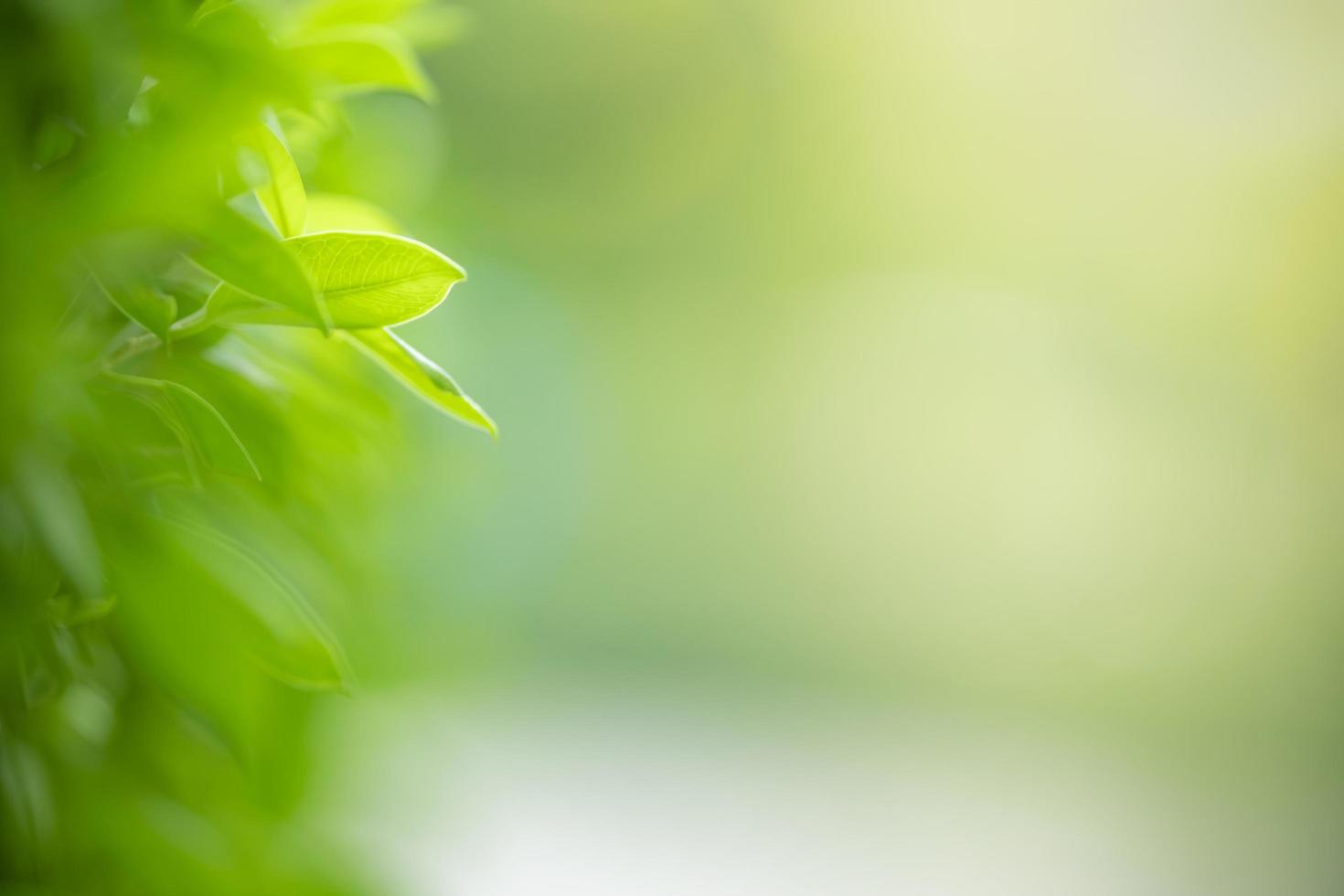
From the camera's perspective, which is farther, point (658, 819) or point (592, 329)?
point (592, 329)

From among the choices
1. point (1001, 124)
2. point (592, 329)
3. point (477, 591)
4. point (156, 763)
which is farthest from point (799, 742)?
point (156, 763)

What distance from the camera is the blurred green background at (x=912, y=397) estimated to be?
278cm

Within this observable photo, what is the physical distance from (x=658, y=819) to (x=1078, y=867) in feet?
2.99

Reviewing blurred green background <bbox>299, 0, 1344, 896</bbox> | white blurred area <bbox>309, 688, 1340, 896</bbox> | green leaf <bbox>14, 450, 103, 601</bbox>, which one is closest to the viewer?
green leaf <bbox>14, 450, 103, 601</bbox>

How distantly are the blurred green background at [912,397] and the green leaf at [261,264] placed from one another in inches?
94.6

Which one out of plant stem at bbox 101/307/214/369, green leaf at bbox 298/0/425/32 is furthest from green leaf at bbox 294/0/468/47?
plant stem at bbox 101/307/214/369

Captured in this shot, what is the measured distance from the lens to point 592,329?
3145mm

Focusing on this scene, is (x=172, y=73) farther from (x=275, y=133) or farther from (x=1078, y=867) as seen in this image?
(x=1078, y=867)

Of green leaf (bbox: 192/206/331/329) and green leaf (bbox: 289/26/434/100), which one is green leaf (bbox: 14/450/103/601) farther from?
green leaf (bbox: 289/26/434/100)

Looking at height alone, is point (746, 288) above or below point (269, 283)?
above

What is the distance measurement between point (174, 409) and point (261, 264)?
0.06m

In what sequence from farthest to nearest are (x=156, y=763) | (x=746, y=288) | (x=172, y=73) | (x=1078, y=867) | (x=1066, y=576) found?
(x=746, y=288) < (x=1066, y=576) < (x=1078, y=867) < (x=156, y=763) < (x=172, y=73)

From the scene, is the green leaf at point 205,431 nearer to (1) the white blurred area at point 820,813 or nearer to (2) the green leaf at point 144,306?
(2) the green leaf at point 144,306

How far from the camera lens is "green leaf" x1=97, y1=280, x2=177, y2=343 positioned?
0.90ft
